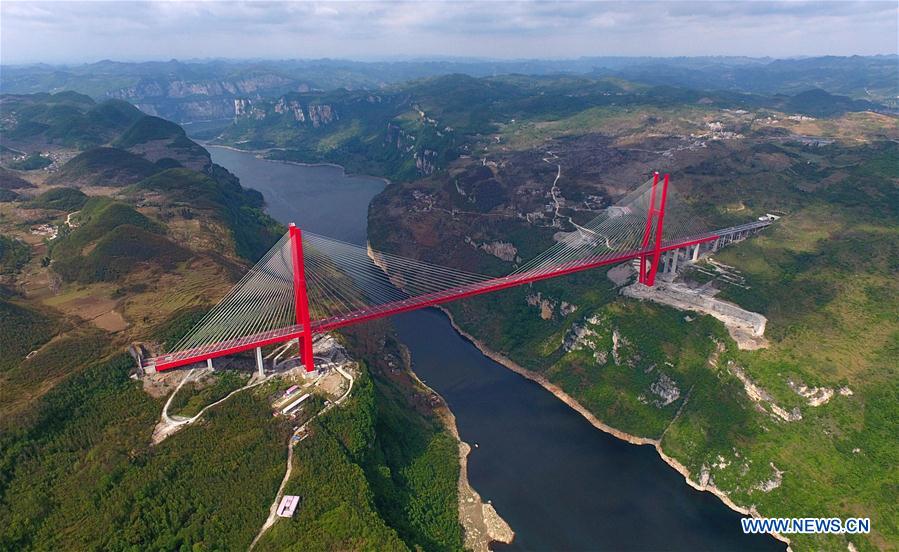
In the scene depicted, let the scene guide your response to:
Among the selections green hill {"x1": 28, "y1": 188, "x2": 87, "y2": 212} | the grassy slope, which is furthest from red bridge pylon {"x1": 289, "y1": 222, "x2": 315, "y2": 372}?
green hill {"x1": 28, "y1": 188, "x2": 87, "y2": 212}

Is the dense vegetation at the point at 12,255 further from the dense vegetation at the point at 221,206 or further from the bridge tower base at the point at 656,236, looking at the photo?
the bridge tower base at the point at 656,236

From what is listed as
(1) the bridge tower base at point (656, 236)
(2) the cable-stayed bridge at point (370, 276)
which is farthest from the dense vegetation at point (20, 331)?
(1) the bridge tower base at point (656, 236)

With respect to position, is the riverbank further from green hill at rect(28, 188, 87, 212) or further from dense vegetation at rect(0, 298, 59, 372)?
green hill at rect(28, 188, 87, 212)

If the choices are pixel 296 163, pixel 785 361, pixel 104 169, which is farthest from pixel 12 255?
pixel 296 163

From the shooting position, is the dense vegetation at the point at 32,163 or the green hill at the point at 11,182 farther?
the dense vegetation at the point at 32,163

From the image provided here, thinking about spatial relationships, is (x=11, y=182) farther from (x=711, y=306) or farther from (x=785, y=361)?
(x=785, y=361)

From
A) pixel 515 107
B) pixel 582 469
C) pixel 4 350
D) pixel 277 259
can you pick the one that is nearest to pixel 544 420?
pixel 582 469

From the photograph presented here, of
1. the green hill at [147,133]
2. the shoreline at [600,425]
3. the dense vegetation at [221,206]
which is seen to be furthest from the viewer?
the green hill at [147,133]
